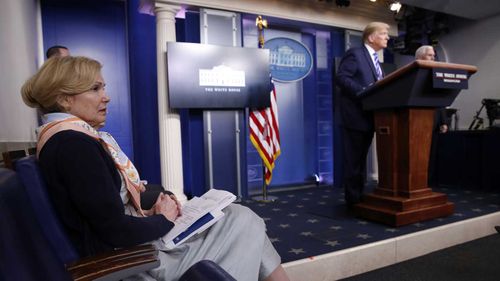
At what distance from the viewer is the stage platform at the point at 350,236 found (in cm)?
183

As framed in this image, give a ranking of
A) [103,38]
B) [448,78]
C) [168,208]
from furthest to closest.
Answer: [103,38]
[448,78]
[168,208]

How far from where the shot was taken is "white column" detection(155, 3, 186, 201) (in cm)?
332

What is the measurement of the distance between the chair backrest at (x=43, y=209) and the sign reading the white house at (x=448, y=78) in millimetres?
2161

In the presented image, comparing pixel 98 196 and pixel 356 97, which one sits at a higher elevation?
pixel 356 97

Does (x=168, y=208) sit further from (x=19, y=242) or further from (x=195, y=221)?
(x=19, y=242)

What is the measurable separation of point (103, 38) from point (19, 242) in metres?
3.91

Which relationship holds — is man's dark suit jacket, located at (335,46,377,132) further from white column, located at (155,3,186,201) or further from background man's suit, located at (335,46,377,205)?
white column, located at (155,3,186,201)

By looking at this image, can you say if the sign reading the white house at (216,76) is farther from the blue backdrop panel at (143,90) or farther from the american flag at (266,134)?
the blue backdrop panel at (143,90)

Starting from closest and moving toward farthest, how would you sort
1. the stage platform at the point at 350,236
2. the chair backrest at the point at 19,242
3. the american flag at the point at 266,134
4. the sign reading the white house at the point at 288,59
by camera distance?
the chair backrest at the point at 19,242, the stage platform at the point at 350,236, the american flag at the point at 266,134, the sign reading the white house at the point at 288,59

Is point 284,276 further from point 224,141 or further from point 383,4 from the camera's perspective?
point 383,4

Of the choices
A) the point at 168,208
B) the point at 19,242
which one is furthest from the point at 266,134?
the point at 19,242

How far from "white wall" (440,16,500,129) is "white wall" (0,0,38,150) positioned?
5.71m

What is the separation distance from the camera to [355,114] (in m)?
2.66

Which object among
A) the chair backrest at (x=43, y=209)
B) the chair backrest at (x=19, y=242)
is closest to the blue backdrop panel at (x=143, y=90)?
the chair backrest at (x=43, y=209)
